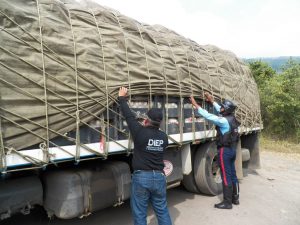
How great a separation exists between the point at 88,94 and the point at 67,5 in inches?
43.2

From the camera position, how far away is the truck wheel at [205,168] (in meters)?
6.16

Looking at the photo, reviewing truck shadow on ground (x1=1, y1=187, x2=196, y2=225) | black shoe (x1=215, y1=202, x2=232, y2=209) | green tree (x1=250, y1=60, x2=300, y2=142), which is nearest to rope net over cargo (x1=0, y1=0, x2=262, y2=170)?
truck shadow on ground (x1=1, y1=187, x2=196, y2=225)

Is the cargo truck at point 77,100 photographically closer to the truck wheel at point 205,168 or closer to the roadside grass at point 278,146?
the truck wheel at point 205,168

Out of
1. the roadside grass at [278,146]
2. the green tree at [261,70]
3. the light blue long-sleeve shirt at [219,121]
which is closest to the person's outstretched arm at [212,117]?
the light blue long-sleeve shirt at [219,121]

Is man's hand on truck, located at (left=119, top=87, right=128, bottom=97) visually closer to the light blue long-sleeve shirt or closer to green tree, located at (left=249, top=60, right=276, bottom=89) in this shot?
the light blue long-sleeve shirt

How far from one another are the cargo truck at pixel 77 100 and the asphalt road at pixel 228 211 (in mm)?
658

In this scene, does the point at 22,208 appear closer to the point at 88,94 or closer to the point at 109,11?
the point at 88,94

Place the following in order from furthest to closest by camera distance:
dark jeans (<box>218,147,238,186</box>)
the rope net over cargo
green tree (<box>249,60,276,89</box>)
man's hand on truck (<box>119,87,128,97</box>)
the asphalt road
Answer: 1. green tree (<box>249,60,276,89</box>)
2. dark jeans (<box>218,147,238,186</box>)
3. the asphalt road
4. man's hand on truck (<box>119,87,128,97</box>)
5. the rope net over cargo

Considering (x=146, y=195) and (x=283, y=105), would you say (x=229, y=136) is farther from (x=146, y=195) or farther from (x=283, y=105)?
(x=283, y=105)

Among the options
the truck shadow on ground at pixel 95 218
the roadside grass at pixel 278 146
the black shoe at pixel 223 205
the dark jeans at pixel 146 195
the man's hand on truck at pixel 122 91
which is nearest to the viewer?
the dark jeans at pixel 146 195

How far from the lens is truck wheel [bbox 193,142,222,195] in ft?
20.2

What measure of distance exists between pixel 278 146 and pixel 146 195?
10715 mm

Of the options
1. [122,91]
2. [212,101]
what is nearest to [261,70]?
[212,101]

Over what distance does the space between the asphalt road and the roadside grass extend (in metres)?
5.08
